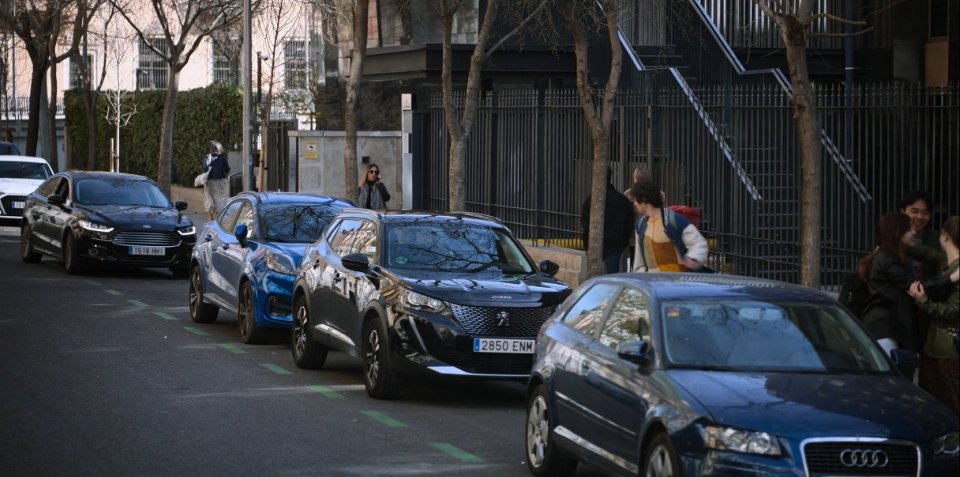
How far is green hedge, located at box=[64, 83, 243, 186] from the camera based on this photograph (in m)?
44.1

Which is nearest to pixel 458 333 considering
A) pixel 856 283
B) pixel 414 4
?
pixel 856 283

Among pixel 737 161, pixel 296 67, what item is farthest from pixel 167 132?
pixel 737 161

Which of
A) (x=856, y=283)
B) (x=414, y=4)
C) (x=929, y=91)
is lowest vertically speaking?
(x=856, y=283)

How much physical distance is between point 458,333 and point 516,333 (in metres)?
0.47

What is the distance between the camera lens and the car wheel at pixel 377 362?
39.7 ft

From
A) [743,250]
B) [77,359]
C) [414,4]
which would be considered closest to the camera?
[77,359]

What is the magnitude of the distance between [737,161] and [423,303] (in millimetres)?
7500

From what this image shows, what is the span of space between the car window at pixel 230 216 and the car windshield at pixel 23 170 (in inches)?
654

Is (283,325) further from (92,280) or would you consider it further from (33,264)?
(33,264)

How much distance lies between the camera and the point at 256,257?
15812mm

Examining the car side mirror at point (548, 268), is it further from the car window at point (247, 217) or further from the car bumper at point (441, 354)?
the car window at point (247, 217)

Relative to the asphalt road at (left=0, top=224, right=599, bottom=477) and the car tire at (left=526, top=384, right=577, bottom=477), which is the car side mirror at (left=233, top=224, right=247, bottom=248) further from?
the car tire at (left=526, top=384, right=577, bottom=477)

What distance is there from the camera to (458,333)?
11898mm

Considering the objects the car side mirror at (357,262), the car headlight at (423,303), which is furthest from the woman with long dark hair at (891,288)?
the car side mirror at (357,262)
